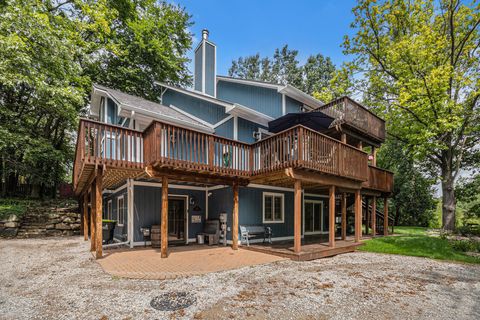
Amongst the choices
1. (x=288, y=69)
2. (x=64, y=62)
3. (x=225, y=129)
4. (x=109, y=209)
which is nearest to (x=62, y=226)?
Answer: (x=109, y=209)

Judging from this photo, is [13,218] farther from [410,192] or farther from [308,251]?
[410,192]

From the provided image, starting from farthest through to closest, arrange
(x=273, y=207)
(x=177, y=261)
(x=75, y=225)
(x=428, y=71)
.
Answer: (x=75, y=225), (x=428, y=71), (x=273, y=207), (x=177, y=261)

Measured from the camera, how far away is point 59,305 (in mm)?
4395

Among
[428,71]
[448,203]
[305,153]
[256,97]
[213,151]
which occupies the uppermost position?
[428,71]

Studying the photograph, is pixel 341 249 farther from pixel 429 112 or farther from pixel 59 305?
pixel 429 112

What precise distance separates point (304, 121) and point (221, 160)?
163 inches

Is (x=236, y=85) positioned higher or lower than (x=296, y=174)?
higher

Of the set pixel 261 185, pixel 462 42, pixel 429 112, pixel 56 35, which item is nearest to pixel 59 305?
pixel 261 185

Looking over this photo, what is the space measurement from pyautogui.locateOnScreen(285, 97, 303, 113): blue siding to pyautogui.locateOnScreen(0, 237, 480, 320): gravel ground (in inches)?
331

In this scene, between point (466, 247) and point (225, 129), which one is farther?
point (225, 129)

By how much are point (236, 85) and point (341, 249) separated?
32.0 ft

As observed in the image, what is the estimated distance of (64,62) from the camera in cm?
1401

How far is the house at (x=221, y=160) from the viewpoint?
781 cm

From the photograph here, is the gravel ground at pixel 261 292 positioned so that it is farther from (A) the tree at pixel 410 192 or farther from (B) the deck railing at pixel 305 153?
(A) the tree at pixel 410 192
